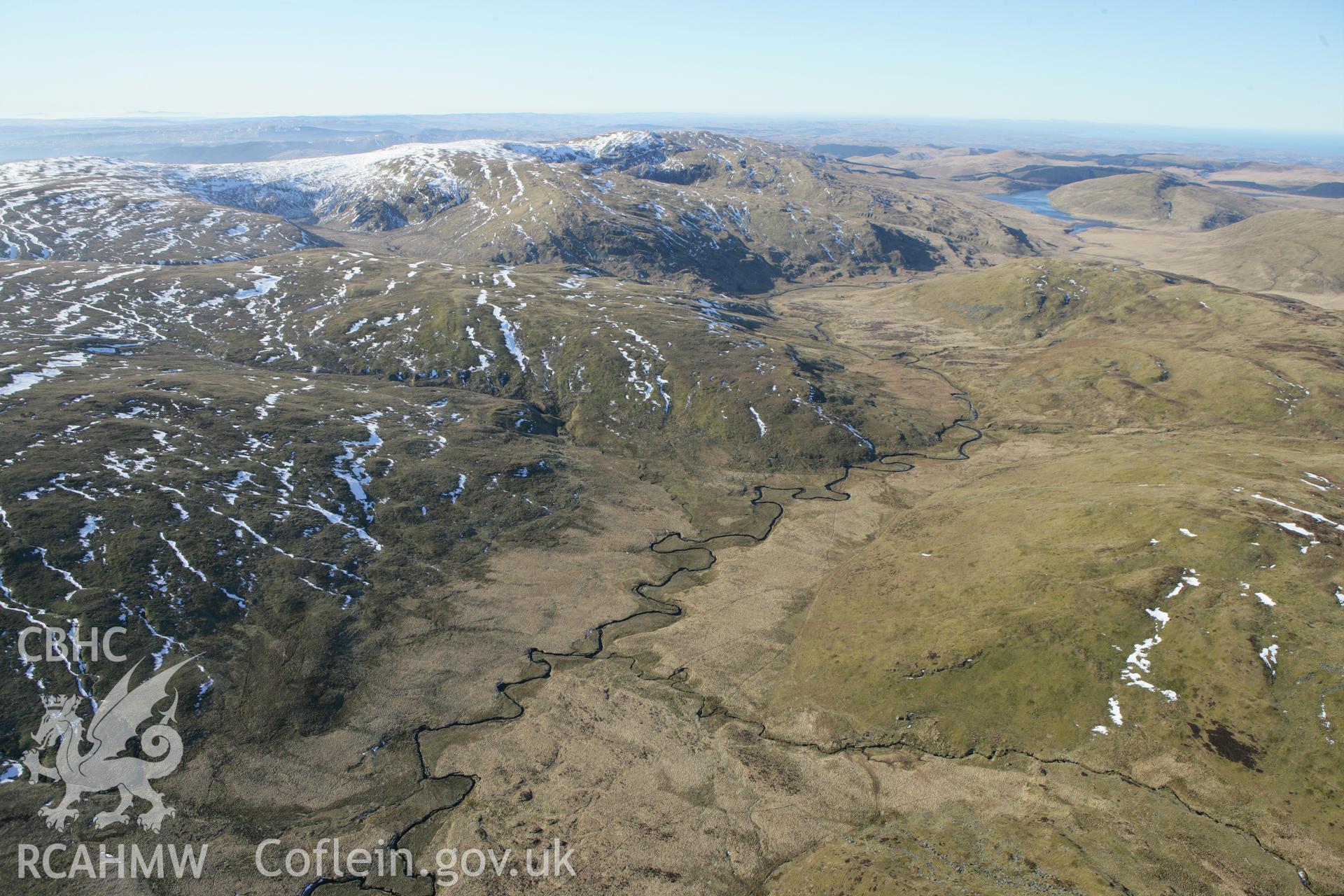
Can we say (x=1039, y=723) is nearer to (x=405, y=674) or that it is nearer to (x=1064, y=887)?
(x=1064, y=887)

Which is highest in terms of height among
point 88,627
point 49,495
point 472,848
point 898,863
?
point 49,495

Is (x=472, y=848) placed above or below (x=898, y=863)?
below

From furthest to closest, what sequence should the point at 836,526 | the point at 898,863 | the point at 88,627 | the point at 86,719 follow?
the point at 836,526, the point at 88,627, the point at 86,719, the point at 898,863

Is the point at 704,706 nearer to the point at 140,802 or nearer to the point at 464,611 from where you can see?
the point at 464,611

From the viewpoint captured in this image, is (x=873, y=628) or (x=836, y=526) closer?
(x=873, y=628)

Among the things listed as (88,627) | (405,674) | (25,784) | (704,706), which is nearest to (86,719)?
(25,784)

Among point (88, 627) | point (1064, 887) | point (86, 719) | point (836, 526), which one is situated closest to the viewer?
point (1064, 887)
